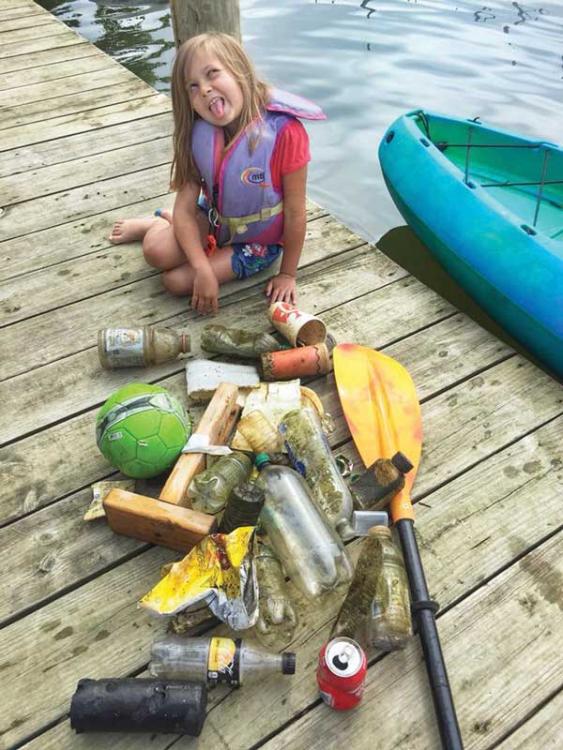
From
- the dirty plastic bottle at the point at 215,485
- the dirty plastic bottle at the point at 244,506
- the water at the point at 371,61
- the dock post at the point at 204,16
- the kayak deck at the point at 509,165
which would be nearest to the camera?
the dirty plastic bottle at the point at 244,506

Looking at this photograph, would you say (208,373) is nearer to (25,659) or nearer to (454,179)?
(25,659)

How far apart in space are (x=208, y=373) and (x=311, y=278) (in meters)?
0.88

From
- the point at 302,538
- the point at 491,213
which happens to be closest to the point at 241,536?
the point at 302,538

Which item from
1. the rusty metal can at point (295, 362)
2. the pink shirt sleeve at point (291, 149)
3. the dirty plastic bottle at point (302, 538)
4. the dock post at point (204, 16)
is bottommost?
the dirty plastic bottle at point (302, 538)

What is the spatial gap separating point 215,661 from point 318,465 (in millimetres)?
679

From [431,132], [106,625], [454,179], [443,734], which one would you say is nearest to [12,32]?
[431,132]

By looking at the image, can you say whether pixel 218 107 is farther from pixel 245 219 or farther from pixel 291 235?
pixel 291 235

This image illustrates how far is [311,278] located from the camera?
3.15 m

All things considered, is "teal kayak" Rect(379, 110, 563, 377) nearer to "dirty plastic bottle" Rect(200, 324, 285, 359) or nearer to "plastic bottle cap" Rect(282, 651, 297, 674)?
"dirty plastic bottle" Rect(200, 324, 285, 359)

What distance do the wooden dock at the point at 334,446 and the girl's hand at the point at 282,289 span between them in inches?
2.4

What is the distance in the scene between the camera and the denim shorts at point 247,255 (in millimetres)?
3020

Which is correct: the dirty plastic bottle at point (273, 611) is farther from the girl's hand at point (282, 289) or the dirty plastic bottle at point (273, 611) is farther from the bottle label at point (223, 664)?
the girl's hand at point (282, 289)

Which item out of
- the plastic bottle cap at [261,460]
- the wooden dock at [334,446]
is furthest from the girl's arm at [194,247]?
the plastic bottle cap at [261,460]

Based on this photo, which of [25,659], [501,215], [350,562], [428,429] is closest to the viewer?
[25,659]
